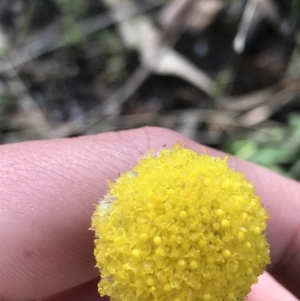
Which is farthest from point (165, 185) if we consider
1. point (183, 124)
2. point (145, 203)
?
point (183, 124)

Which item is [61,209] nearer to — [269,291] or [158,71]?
[269,291]

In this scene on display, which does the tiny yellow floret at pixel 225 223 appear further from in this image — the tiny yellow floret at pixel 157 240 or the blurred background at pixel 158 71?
the blurred background at pixel 158 71

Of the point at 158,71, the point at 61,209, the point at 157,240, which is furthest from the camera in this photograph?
the point at 158,71

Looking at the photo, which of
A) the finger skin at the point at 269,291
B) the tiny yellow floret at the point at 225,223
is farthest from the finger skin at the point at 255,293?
the tiny yellow floret at the point at 225,223

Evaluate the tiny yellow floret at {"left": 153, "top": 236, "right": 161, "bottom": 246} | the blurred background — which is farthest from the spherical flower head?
the blurred background

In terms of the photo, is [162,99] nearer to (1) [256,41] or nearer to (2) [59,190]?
(1) [256,41]

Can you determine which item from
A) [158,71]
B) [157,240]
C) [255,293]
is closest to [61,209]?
[157,240]
